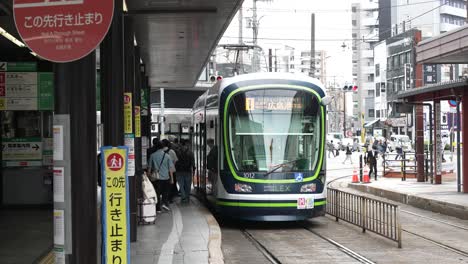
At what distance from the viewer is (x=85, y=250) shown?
546 centimetres

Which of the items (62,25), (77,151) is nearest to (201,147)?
(77,151)

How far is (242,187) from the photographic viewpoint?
1403 centimetres

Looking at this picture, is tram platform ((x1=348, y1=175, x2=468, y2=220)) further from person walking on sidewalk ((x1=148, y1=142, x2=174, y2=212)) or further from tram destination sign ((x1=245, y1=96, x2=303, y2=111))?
person walking on sidewalk ((x1=148, y1=142, x2=174, y2=212))

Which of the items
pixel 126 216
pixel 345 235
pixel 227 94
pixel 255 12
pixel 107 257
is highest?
pixel 255 12

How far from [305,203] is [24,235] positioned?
5841 millimetres

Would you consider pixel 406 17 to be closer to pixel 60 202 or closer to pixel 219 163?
pixel 219 163

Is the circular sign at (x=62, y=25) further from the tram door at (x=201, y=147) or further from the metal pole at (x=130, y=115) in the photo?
the tram door at (x=201, y=147)

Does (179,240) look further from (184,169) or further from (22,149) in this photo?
(184,169)

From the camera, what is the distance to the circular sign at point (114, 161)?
6328 millimetres

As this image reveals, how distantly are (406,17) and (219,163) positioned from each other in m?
81.9

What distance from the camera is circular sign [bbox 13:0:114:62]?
470 centimetres

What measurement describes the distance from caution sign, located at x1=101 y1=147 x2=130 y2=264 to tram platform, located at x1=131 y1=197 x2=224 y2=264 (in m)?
2.86

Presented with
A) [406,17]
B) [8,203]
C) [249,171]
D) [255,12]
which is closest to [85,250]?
[249,171]

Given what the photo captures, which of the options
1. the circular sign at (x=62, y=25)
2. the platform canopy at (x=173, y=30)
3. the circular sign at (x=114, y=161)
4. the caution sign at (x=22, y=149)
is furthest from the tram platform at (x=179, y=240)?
the circular sign at (x=62, y=25)
